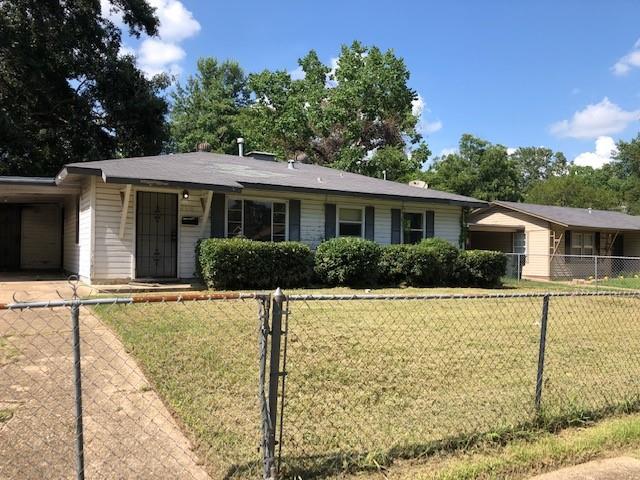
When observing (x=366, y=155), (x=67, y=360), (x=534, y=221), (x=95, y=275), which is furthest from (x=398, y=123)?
(x=67, y=360)

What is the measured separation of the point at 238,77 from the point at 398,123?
65.8 feet

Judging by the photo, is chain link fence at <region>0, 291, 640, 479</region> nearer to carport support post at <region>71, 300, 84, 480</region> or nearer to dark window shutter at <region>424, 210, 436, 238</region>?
carport support post at <region>71, 300, 84, 480</region>

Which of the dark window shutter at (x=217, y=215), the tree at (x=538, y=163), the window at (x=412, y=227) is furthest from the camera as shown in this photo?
the tree at (x=538, y=163)

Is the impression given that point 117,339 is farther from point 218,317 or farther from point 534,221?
point 534,221

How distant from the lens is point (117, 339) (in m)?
6.51

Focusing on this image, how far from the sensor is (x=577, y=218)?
A: 26.8 meters

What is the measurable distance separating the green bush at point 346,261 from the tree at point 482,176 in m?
34.3

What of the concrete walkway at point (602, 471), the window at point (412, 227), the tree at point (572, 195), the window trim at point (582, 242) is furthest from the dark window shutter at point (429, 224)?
the tree at point (572, 195)

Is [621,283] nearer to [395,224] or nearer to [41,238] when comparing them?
[395,224]

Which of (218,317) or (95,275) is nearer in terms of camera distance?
(218,317)

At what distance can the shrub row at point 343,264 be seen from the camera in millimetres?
12500

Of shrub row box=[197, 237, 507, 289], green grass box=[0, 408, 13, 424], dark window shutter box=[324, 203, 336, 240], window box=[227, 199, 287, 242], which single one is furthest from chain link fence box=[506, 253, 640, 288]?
green grass box=[0, 408, 13, 424]

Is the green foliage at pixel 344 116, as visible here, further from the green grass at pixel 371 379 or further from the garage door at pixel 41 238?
the green grass at pixel 371 379

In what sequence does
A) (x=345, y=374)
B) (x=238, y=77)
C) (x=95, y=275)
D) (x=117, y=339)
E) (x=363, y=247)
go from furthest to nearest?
(x=238, y=77), (x=363, y=247), (x=95, y=275), (x=117, y=339), (x=345, y=374)
